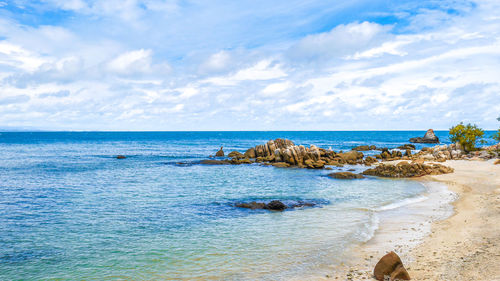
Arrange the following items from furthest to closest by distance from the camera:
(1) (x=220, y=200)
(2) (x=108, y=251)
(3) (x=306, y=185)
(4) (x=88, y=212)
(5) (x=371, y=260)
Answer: (3) (x=306, y=185)
(1) (x=220, y=200)
(4) (x=88, y=212)
(2) (x=108, y=251)
(5) (x=371, y=260)

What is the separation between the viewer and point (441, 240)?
51.3 ft

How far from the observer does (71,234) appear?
17922 mm

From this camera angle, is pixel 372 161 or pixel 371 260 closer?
pixel 371 260

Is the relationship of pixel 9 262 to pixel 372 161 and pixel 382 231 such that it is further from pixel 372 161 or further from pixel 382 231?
pixel 372 161

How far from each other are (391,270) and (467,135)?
59974 mm

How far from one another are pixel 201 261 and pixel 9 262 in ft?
26.3

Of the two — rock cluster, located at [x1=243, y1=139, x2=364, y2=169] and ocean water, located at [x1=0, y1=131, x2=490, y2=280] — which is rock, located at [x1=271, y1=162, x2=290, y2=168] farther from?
ocean water, located at [x1=0, y1=131, x2=490, y2=280]

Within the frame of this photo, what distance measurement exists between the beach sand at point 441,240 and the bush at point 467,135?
124 ft

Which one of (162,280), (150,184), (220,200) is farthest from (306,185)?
(162,280)

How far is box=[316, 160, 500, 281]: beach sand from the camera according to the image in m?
12.0

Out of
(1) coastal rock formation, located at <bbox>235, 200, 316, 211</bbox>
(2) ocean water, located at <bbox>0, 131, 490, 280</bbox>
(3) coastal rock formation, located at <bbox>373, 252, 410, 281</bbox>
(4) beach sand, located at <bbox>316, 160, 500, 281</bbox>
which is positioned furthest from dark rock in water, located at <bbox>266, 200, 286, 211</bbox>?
(3) coastal rock formation, located at <bbox>373, 252, 410, 281</bbox>

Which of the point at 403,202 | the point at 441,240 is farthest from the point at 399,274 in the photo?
the point at 403,202

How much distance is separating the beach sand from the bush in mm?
37758

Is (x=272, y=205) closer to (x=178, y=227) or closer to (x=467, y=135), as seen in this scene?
(x=178, y=227)
